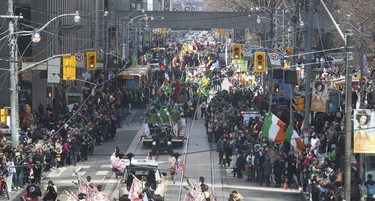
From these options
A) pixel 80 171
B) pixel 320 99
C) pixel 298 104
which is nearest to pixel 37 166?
pixel 80 171

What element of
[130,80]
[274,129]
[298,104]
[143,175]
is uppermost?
[298,104]

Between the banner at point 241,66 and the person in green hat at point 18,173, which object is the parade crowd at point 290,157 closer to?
the person in green hat at point 18,173

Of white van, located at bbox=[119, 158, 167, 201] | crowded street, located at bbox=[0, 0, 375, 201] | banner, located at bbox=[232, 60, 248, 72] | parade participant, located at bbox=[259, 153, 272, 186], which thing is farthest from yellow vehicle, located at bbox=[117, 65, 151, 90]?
white van, located at bbox=[119, 158, 167, 201]

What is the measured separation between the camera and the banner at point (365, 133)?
98.0 feet

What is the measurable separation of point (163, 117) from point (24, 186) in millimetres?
12639

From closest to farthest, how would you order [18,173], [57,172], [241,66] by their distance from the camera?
[18,173] → [57,172] → [241,66]

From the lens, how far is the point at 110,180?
3909 centimetres

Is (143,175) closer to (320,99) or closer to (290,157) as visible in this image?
(290,157)

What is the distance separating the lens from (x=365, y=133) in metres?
29.9

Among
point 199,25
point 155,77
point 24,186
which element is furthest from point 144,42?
point 24,186

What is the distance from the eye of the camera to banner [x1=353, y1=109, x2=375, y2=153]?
29859mm

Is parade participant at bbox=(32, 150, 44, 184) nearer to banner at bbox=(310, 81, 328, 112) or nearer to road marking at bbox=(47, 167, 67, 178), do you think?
road marking at bbox=(47, 167, 67, 178)

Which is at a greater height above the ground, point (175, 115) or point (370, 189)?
point (175, 115)

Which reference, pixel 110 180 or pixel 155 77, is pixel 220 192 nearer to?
pixel 110 180
